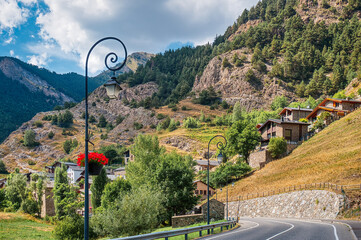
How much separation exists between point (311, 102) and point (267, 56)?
71.6 meters

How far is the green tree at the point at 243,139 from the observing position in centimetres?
7306

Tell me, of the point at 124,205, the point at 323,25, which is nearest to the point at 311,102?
the point at 323,25

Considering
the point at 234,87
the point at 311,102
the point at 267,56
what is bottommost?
the point at 311,102

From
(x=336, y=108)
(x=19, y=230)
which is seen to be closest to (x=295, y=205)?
(x=19, y=230)

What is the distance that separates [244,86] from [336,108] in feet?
314

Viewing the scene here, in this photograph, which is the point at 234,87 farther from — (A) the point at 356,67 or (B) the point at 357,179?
(B) the point at 357,179

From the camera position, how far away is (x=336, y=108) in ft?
272

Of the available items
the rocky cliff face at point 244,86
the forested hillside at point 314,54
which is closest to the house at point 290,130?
the forested hillside at point 314,54

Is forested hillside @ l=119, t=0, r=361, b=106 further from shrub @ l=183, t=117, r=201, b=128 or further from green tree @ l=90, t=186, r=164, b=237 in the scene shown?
green tree @ l=90, t=186, r=164, b=237

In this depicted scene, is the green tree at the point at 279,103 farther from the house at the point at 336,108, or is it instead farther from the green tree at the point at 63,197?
the green tree at the point at 63,197

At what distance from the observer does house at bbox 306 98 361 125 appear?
7794 cm

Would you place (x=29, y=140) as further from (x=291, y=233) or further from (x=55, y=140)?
(x=291, y=233)

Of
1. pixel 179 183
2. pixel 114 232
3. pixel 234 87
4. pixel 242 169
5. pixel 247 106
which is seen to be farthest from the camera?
pixel 234 87

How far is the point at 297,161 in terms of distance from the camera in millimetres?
57375
